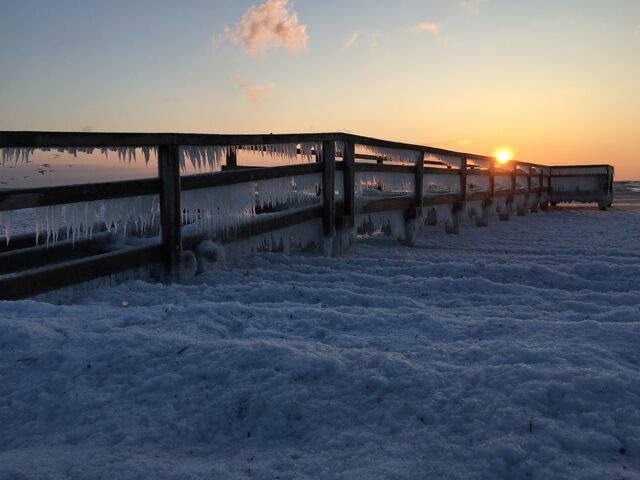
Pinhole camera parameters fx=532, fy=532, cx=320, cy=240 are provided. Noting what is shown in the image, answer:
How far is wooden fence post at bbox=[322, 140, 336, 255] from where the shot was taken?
238 inches

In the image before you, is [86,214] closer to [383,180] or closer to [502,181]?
[383,180]

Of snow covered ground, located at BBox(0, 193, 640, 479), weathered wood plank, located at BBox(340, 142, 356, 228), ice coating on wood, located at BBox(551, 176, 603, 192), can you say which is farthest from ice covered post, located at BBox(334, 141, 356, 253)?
ice coating on wood, located at BBox(551, 176, 603, 192)

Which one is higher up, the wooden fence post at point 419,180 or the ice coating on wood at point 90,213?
the wooden fence post at point 419,180

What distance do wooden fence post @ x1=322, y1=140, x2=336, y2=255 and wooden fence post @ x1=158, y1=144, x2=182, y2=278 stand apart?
7.25 feet

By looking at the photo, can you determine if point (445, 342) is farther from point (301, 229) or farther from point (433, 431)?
point (301, 229)

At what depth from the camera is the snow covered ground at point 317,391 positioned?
5.38 ft

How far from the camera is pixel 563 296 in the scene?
12.0ft

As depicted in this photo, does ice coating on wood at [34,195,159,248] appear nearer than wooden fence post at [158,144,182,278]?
Yes

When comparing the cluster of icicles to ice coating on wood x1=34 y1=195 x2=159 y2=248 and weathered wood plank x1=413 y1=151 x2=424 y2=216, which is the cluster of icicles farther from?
weathered wood plank x1=413 y1=151 x2=424 y2=216

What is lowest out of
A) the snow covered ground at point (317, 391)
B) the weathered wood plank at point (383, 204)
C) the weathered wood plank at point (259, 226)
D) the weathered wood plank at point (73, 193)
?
the snow covered ground at point (317, 391)

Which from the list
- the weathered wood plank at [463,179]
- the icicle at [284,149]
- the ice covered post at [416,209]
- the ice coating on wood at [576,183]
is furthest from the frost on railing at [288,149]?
the ice coating on wood at [576,183]

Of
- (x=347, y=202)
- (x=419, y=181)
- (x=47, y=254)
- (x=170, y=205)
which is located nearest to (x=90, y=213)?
(x=170, y=205)

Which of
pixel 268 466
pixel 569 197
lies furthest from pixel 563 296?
pixel 569 197

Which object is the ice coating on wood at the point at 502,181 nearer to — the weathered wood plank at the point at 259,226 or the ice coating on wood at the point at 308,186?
the ice coating on wood at the point at 308,186
